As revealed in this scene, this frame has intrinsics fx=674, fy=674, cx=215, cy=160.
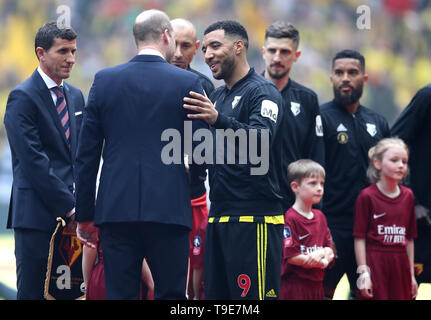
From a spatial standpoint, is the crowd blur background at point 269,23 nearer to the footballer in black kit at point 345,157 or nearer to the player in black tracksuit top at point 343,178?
the footballer in black kit at point 345,157

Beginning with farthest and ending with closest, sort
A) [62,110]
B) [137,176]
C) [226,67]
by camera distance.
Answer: [62,110], [226,67], [137,176]

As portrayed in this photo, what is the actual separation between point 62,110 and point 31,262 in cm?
102

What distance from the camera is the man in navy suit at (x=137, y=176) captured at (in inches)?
138

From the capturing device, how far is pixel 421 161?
5.83m

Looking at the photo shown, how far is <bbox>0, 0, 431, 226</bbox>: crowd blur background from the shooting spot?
40.9 feet

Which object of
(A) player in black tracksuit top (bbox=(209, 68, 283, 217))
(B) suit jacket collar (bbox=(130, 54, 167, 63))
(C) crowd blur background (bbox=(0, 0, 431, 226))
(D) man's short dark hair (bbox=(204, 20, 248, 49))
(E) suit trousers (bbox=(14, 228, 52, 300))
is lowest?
(E) suit trousers (bbox=(14, 228, 52, 300))

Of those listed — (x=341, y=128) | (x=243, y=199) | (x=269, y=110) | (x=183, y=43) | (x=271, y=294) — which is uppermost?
(x=183, y=43)

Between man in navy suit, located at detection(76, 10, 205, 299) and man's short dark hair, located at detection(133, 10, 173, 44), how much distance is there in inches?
5.5

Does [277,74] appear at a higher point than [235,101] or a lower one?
higher

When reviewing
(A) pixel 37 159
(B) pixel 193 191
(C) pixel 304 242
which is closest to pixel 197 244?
(B) pixel 193 191

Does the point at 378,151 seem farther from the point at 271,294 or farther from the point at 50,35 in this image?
the point at 50,35

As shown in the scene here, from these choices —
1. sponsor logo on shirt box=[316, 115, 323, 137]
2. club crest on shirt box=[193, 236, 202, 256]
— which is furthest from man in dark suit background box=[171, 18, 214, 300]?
sponsor logo on shirt box=[316, 115, 323, 137]

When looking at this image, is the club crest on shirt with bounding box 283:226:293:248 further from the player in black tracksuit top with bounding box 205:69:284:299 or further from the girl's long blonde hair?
the girl's long blonde hair
